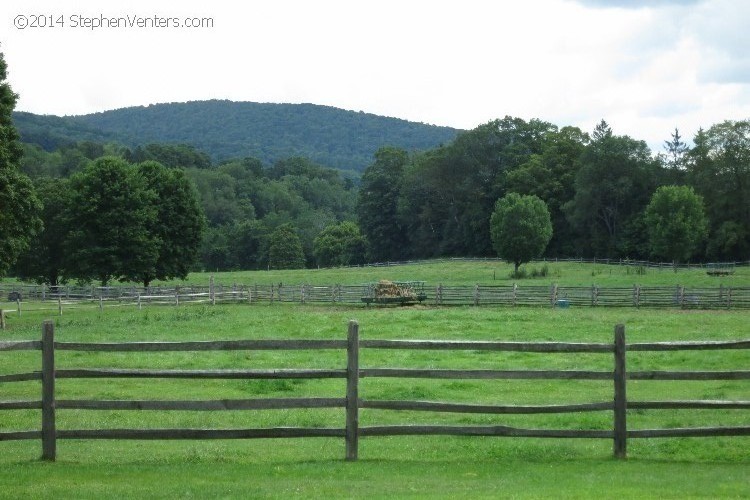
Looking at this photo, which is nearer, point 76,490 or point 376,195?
point 76,490

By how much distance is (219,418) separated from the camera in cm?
1457

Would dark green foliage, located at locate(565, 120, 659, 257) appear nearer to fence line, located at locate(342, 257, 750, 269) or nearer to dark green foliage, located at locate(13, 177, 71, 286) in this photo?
fence line, located at locate(342, 257, 750, 269)

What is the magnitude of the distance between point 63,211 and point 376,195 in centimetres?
6438

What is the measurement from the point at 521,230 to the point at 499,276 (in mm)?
4449

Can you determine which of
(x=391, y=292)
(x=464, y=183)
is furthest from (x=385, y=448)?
(x=464, y=183)

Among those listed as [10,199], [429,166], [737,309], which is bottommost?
[737,309]

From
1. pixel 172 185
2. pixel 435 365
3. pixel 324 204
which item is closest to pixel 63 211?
pixel 172 185

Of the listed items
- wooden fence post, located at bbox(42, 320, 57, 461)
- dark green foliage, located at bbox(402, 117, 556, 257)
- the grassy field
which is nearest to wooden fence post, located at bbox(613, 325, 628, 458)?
wooden fence post, located at bbox(42, 320, 57, 461)

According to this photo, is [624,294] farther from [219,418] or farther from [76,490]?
[76,490]

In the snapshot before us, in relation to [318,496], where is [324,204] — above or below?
above

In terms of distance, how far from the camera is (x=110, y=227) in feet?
207

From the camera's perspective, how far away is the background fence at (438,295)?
49.9 metres

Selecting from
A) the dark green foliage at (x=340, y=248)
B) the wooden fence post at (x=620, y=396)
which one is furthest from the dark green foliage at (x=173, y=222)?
the wooden fence post at (x=620, y=396)

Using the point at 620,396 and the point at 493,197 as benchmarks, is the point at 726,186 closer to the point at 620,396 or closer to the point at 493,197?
the point at 493,197
